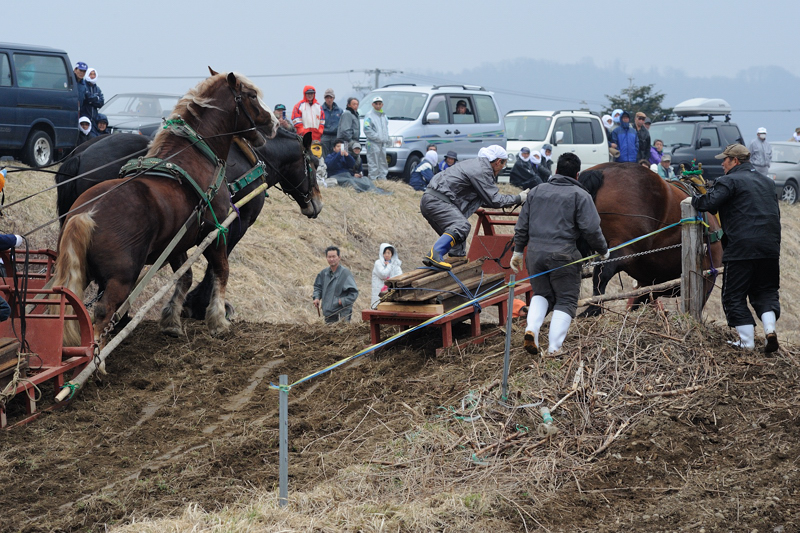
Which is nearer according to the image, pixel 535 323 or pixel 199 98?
pixel 535 323

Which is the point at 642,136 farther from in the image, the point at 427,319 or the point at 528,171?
the point at 427,319

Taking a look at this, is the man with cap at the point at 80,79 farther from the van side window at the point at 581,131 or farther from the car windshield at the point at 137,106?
the van side window at the point at 581,131

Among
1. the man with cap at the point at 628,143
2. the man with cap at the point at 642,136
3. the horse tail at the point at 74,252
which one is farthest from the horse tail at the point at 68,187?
the man with cap at the point at 642,136

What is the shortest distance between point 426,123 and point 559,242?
42.1ft

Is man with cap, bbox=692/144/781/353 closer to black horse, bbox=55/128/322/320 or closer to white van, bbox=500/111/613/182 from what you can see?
black horse, bbox=55/128/322/320

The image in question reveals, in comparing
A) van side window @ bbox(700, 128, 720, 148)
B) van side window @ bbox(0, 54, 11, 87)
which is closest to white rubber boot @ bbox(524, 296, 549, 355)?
van side window @ bbox(0, 54, 11, 87)

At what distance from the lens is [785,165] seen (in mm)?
25828

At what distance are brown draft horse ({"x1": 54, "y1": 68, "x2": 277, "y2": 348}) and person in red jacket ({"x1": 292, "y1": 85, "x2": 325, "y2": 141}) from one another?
23.9 ft

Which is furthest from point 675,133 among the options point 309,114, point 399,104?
point 309,114

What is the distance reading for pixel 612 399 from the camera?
20.7 ft

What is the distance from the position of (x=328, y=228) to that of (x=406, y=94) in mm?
4769

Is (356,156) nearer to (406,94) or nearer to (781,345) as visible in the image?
(406,94)

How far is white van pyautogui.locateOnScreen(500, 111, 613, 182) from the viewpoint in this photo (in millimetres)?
21562

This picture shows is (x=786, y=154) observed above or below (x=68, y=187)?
below
